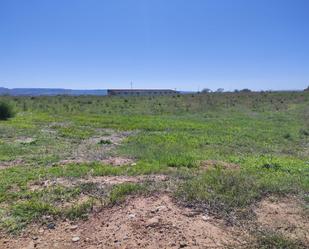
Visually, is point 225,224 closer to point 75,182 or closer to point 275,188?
point 275,188

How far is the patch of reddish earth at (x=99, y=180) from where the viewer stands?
5.89 metres

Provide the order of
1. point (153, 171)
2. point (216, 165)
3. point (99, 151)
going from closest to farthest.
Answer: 1. point (153, 171)
2. point (216, 165)
3. point (99, 151)

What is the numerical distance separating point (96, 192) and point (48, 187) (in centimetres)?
89

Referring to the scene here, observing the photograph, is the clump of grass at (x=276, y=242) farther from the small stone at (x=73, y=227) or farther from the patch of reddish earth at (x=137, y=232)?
the small stone at (x=73, y=227)

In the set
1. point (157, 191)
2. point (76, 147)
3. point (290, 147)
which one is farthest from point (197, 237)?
point (290, 147)

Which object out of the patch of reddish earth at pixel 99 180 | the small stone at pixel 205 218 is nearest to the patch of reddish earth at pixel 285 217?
the small stone at pixel 205 218

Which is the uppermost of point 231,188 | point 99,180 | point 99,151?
point 231,188

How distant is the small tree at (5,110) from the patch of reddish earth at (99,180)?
1409 cm

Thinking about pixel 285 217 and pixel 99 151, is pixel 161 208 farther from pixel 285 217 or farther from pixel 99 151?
pixel 99 151

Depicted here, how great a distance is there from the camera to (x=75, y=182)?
6.04m

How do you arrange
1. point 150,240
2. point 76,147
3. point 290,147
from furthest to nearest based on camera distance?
point 290,147 < point 76,147 < point 150,240

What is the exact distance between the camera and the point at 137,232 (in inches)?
163

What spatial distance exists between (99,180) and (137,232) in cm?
222

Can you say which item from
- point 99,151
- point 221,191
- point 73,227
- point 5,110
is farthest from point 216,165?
point 5,110
